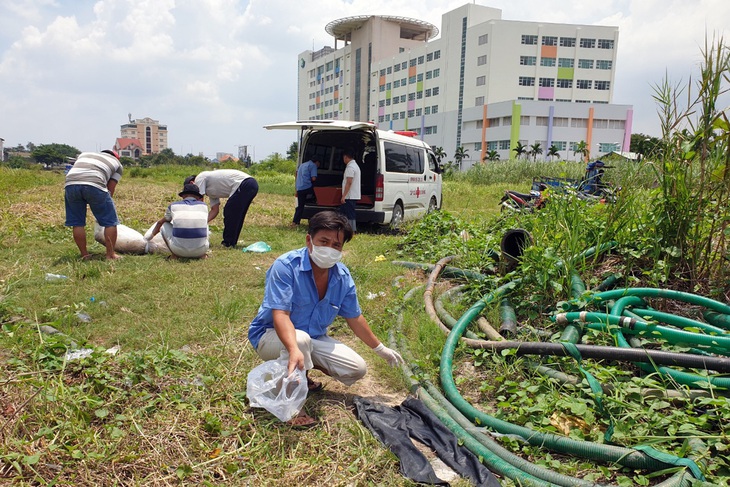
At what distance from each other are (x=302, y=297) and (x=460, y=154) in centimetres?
5773

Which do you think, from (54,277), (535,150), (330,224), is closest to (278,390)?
(330,224)

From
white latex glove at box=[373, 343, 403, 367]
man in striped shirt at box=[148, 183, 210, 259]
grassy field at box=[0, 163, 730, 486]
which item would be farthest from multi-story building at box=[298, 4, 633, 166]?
white latex glove at box=[373, 343, 403, 367]

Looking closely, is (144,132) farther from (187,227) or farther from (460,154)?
(187,227)

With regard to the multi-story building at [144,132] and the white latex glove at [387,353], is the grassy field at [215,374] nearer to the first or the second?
the white latex glove at [387,353]

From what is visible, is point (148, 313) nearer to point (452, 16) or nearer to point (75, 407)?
point (75, 407)

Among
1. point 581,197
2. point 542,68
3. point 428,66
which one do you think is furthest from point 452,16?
point 581,197

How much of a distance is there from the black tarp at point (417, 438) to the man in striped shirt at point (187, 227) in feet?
13.4

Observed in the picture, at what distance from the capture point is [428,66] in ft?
215

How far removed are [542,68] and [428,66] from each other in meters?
15.1

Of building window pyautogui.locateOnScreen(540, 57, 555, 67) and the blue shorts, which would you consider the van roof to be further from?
building window pyautogui.locateOnScreen(540, 57, 555, 67)

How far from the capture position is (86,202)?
6.02 meters

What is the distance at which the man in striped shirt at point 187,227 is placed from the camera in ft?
20.6

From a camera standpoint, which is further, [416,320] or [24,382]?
[416,320]

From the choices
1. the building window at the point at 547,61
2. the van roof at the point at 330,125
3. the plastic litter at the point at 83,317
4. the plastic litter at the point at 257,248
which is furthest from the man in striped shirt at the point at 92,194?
the building window at the point at 547,61
